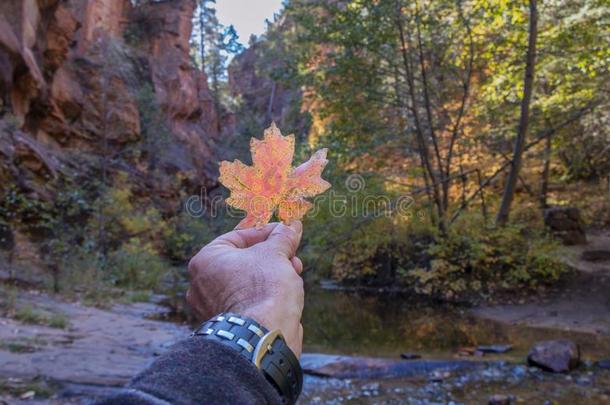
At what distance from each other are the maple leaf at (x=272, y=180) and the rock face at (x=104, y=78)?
15692 millimetres

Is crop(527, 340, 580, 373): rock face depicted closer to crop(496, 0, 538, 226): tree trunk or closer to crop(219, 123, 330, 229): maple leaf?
crop(219, 123, 330, 229): maple leaf

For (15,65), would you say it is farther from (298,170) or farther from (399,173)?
(298,170)

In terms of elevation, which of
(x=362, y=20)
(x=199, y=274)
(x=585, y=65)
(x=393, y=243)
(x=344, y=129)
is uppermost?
(x=362, y=20)

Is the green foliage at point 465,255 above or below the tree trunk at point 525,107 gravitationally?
below

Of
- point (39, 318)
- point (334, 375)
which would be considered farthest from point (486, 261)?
point (39, 318)

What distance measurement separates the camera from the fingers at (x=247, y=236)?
1786 mm

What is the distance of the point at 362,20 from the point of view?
11102mm

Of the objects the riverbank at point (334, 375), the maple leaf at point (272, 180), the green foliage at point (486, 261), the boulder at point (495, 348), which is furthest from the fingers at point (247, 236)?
the green foliage at point (486, 261)

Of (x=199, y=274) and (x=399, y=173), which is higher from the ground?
(x=399, y=173)

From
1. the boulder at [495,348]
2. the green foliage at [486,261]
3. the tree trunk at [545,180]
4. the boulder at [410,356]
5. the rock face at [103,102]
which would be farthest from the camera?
the rock face at [103,102]

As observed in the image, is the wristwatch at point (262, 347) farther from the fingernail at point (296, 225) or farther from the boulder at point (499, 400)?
the boulder at point (499, 400)

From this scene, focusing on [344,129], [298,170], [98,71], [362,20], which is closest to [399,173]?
[344,129]

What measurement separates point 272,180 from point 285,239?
345 millimetres

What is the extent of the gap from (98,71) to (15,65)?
869 cm
